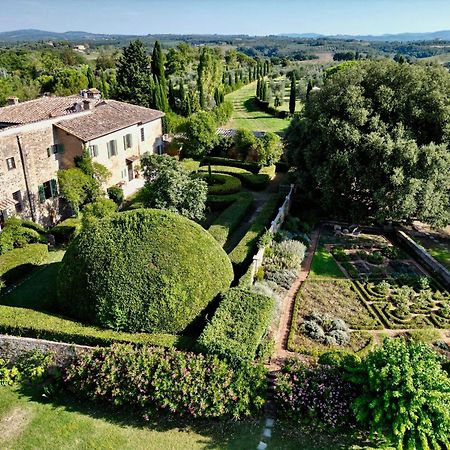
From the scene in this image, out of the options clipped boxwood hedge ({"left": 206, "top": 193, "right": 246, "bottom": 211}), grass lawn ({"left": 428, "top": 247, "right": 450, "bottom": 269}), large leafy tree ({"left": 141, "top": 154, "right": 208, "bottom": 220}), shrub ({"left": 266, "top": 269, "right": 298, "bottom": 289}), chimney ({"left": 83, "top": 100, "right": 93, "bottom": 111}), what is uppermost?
chimney ({"left": 83, "top": 100, "right": 93, "bottom": 111})

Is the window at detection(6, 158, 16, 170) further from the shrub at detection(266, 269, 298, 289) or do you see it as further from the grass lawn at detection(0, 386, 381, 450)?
the shrub at detection(266, 269, 298, 289)

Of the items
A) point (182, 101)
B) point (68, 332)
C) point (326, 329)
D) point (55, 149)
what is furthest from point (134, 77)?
point (326, 329)

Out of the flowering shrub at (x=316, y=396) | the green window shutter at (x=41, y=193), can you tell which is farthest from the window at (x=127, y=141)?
the flowering shrub at (x=316, y=396)

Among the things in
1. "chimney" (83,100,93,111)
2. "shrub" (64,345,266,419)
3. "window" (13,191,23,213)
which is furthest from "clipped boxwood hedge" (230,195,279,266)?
"chimney" (83,100,93,111)

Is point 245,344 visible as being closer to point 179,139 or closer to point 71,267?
point 71,267

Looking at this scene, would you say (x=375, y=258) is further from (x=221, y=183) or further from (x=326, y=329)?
(x=221, y=183)

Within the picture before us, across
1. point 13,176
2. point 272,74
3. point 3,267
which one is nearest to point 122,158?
point 13,176
